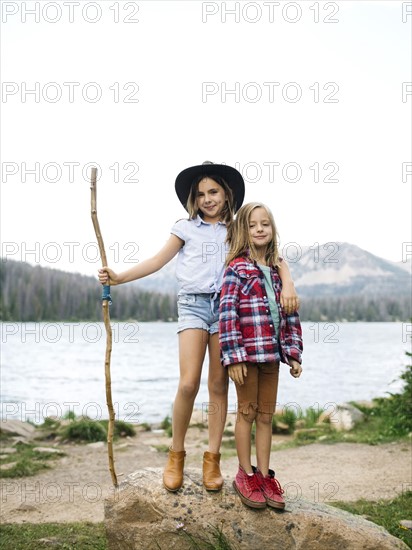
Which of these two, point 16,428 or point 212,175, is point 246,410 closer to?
point 212,175

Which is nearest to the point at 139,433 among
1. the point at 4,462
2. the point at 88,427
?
the point at 88,427

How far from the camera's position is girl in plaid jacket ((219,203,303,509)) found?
500cm

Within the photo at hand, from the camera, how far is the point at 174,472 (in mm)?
5316

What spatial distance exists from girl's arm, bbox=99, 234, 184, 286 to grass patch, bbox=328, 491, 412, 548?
357cm

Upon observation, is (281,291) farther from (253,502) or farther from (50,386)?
(50,386)

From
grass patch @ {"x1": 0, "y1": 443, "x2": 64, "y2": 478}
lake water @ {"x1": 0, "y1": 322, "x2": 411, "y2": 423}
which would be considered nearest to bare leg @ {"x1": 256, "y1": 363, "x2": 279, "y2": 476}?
grass patch @ {"x1": 0, "y1": 443, "x2": 64, "y2": 478}

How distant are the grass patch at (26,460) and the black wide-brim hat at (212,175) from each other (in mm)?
6142

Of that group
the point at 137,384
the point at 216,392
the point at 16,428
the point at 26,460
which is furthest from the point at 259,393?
the point at 137,384

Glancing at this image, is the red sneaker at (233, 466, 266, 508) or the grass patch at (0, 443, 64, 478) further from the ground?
the red sneaker at (233, 466, 266, 508)

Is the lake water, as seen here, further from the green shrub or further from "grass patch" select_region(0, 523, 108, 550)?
"grass patch" select_region(0, 523, 108, 550)

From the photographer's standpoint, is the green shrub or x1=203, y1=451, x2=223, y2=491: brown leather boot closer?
x1=203, y1=451, x2=223, y2=491: brown leather boot

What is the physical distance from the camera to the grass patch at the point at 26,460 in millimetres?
9852

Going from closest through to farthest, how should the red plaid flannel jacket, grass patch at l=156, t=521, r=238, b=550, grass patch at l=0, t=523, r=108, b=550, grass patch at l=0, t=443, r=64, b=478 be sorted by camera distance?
the red plaid flannel jacket < grass patch at l=156, t=521, r=238, b=550 < grass patch at l=0, t=523, r=108, b=550 < grass patch at l=0, t=443, r=64, b=478

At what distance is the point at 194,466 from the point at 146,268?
597 centimetres
